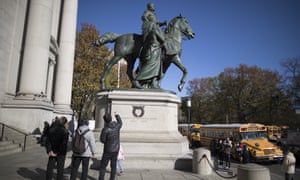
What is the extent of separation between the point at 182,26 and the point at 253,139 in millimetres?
11490

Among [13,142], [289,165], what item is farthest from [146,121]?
[13,142]

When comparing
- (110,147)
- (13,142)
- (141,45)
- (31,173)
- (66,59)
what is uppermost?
(66,59)

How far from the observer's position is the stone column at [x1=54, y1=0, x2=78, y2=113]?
21750 mm

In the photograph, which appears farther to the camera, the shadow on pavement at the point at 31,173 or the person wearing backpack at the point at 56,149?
the shadow on pavement at the point at 31,173

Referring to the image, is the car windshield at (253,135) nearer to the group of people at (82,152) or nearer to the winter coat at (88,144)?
the group of people at (82,152)

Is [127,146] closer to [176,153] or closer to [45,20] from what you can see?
[176,153]

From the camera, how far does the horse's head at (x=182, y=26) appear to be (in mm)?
9383

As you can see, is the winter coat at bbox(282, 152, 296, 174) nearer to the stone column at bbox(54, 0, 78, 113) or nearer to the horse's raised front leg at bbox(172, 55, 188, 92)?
the horse's raised front leg at bbox(172, 55, 188, 92)

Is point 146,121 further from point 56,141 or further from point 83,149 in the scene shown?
point 56,141

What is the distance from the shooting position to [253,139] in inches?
643

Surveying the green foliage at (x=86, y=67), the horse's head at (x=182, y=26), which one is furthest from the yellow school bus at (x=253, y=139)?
the green foliage at (x=86, y=67)

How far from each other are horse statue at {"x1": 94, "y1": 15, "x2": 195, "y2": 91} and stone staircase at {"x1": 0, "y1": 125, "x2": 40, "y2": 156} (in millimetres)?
5853

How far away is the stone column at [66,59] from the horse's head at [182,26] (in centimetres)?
1559

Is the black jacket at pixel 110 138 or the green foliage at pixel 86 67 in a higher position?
the green foliage at pixel 86 67
